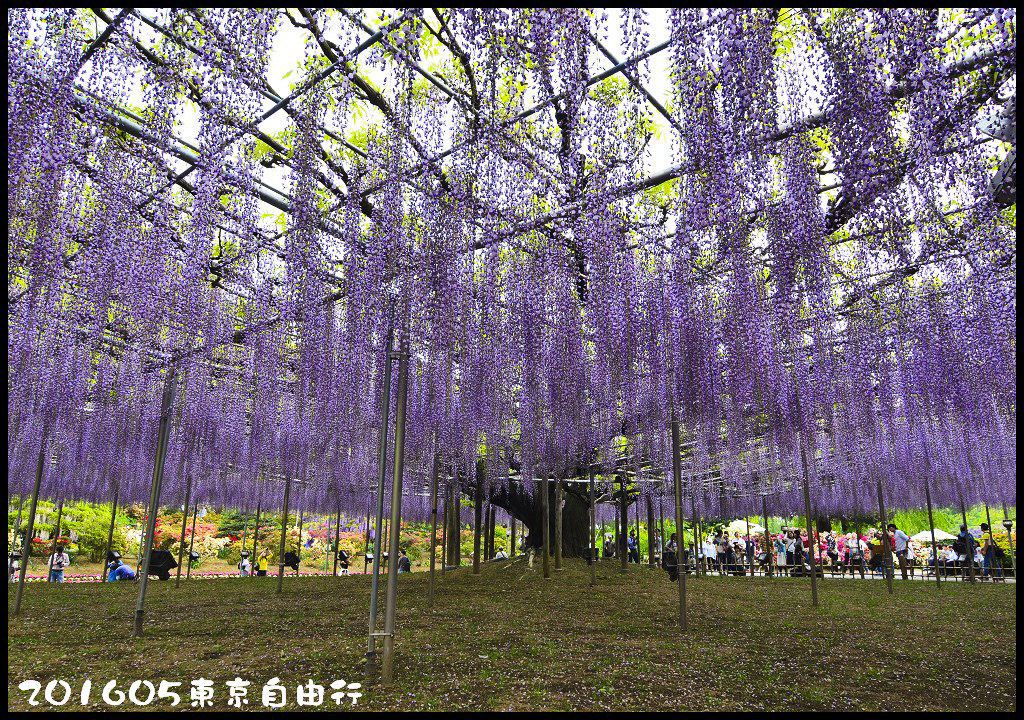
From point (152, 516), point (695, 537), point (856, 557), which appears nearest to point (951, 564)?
point (856, 557)

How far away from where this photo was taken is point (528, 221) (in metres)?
6.31

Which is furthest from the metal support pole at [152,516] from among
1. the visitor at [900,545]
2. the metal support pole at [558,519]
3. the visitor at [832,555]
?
the visitor at [832,555]

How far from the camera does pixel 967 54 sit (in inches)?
162

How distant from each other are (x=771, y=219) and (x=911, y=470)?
11.7 metres

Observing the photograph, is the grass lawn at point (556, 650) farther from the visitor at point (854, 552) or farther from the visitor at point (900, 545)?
the visitor at point (854, 552)

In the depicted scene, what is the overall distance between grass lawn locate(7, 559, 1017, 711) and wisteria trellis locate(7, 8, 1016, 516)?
2470 mm

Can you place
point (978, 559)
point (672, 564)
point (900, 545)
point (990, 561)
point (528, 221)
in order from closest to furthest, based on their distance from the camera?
1. point (528, 221)
2. point (672, 564)
3. point (900, 545)
4. point (990, 561)
5. point (978, 559)

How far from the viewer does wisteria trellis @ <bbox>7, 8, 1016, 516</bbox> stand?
4379 millimetres

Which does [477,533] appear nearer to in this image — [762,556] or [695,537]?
[695,537]

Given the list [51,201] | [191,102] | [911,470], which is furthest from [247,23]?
[911,470]

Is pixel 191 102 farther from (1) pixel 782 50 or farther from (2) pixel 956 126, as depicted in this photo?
(2) pixel 956 126

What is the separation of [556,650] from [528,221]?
4.05m

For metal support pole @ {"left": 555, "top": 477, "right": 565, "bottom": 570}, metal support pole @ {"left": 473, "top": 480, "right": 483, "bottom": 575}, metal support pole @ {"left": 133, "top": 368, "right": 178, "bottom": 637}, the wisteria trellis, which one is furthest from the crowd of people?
metal support pole @ {"left": 133, "top": 368, "right": 178, "bottom": 637}

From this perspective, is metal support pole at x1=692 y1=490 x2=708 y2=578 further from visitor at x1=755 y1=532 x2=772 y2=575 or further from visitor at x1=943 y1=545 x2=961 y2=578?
visitor at x1=943 y1=545 x2=961 y2=578
